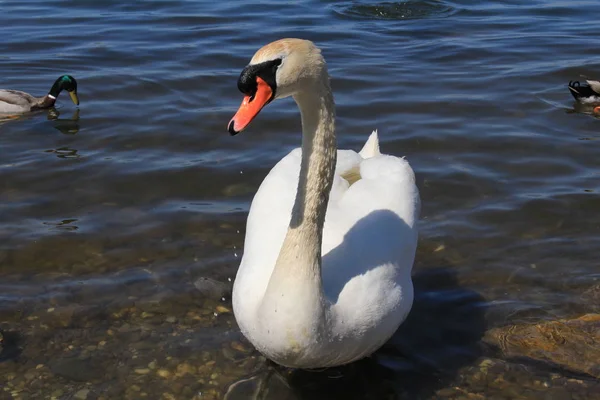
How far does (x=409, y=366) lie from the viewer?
557 centimetres

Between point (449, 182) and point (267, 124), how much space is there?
2.48m

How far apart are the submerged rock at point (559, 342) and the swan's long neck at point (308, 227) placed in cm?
190

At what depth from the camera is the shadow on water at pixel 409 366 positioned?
5293 millimetres

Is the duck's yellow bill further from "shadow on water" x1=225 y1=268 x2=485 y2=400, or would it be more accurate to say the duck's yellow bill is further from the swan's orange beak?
the swan's orange beak

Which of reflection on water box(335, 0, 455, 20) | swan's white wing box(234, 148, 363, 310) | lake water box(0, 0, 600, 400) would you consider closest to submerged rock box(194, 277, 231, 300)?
lake water box(0, 0, 600, 400)

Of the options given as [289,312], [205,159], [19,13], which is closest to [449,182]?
[205,159]

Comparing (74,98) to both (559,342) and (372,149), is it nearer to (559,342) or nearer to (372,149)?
(372,149)

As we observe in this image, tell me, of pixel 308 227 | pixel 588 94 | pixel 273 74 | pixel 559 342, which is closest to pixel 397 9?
pixel 588 94

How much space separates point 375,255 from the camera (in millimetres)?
4973

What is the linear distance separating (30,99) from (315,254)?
25.0 ft

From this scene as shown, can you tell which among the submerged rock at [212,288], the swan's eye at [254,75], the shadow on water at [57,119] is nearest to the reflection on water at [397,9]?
the shadow on water at [57,119]

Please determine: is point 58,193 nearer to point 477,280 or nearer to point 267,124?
point 267,124

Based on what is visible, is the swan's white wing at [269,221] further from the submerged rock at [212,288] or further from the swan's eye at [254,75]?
the swan's eye at [254,75]

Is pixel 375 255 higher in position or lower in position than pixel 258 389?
higher
